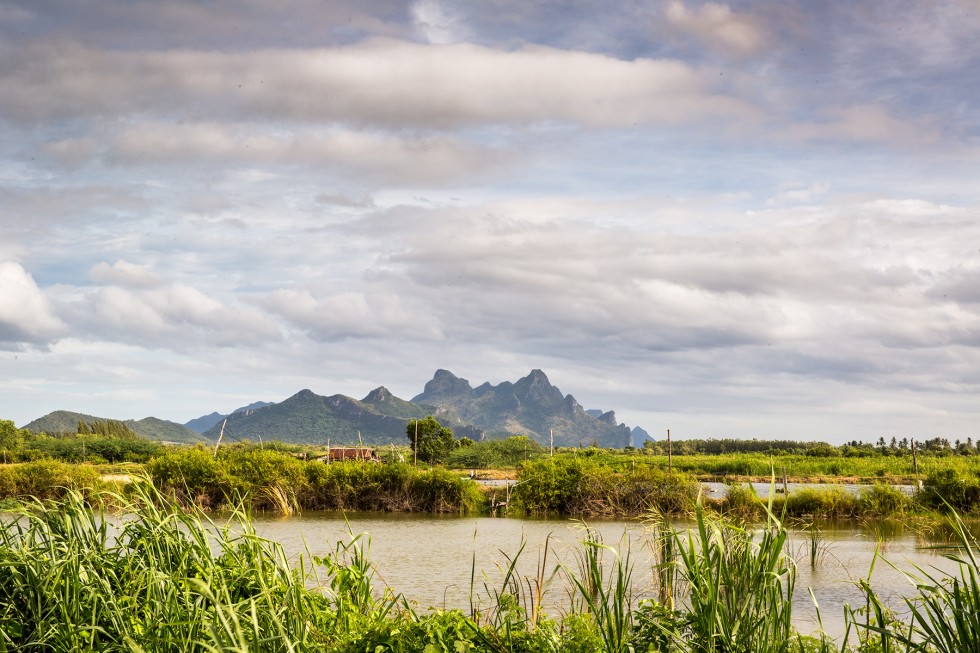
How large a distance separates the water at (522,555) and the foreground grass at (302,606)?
8.88 ft

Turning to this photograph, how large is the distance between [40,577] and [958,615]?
20.3ft

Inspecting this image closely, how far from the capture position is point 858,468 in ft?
187

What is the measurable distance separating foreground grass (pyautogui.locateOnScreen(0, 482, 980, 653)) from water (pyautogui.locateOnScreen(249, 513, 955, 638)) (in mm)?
2707

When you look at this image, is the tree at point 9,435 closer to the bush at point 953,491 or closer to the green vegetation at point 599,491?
the green vegetation at point 599,491

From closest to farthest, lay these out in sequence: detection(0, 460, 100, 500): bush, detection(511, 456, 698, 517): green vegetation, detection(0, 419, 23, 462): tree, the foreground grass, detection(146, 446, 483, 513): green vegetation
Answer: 1. the foreground grass
2. detection(511, 456, 698, 517): green vegetation
3. detection(0, 460, 100, 500): bush
4. detection(146, 446, 483, 513): green vegetation
5. detection(0, 419, 23, 462): tree

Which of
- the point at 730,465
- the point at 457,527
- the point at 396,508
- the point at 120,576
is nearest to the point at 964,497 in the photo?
the point at 457,527

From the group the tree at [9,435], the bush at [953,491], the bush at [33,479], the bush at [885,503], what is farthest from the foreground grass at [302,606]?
the tree at [9,435]

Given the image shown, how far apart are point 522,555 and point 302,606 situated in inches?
528

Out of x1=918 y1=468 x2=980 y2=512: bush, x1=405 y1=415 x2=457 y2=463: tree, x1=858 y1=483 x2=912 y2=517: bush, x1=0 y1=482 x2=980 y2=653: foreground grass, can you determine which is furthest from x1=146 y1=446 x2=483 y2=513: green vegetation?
x1=405 y1=415 x2=457 y2=463: tree

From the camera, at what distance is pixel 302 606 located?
6340mm

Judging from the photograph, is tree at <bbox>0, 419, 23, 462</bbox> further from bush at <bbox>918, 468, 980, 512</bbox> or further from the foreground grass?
the foreground grass

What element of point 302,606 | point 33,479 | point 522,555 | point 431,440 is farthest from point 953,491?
point 431,440

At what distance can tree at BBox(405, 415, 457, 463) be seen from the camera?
203 feet

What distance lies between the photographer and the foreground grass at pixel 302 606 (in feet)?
18.0
